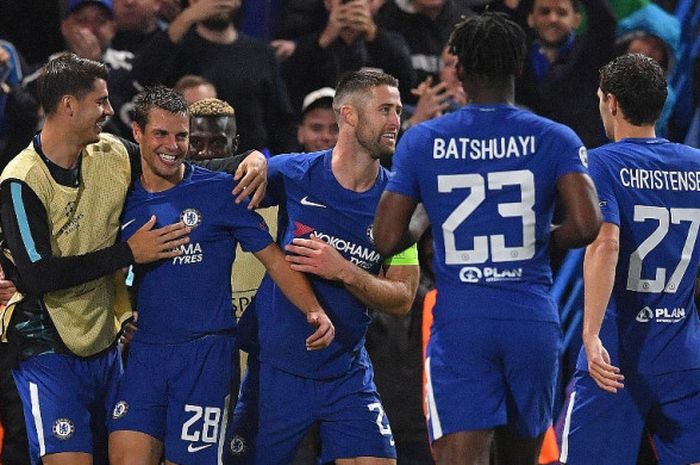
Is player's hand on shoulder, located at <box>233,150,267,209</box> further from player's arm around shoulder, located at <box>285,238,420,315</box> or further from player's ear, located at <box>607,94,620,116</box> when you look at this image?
player's ear, located at <box>607,94,620,116</box>

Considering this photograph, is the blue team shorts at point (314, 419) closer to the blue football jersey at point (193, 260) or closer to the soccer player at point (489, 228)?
the blue football jersey at point (193, 260)

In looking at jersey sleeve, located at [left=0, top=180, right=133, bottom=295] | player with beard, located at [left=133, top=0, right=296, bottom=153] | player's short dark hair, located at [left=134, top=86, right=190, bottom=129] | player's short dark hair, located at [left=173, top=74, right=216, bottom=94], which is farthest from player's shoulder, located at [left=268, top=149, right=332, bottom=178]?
player with beard, located at [left=133, top=0, right=296, bottom=153]

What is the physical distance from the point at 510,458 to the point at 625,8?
5483 millimetres

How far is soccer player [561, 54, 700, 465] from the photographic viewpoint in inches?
211

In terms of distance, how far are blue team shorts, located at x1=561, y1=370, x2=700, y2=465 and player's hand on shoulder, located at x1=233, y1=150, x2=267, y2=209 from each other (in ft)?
5.26

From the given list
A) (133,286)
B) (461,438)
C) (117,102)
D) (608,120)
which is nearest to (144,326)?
(133,286)

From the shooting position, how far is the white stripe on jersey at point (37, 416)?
5.66 metres

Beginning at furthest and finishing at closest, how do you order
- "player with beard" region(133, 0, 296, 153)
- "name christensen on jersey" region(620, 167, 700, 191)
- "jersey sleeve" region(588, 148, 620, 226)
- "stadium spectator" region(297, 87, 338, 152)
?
1. "player with beard" region(133, 0, 296, 153)
2. "stadium spectator" region(297, 87, 338, 152)
3. "name christensen on jersey" region(620, 167, 700, 191)
4. "jersey sleeve" region(588, 148, 620, 226)

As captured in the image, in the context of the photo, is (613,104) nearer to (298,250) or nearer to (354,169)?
(354,169)

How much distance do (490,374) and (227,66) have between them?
169 inches

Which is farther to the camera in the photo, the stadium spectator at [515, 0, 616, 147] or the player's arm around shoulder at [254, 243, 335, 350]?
the stadium spectator at [515, 0, 616, 147]

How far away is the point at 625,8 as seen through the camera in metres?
9.56

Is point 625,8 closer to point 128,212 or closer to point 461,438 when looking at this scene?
point 128,212

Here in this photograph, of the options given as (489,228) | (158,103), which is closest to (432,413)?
(489,228)
